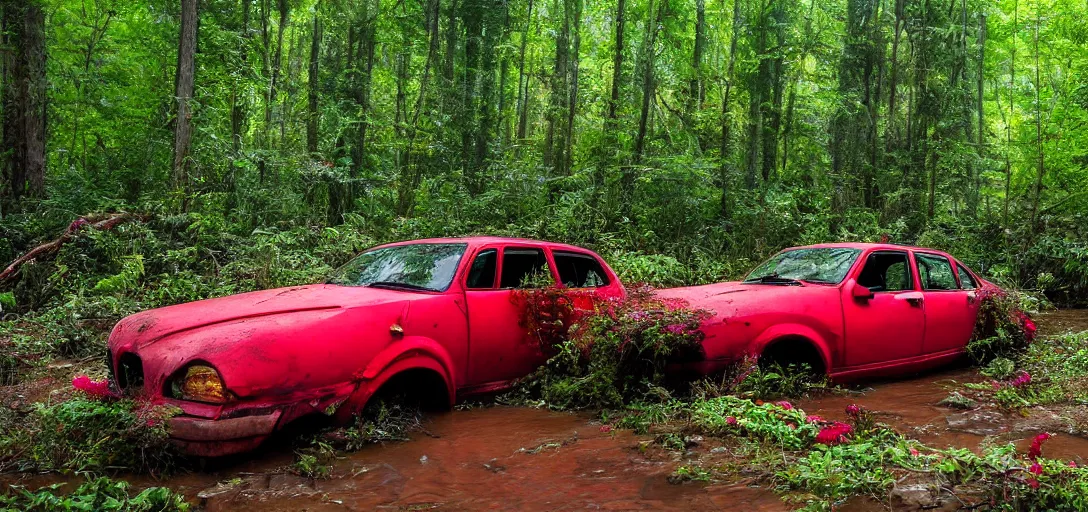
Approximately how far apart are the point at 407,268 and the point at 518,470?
88.5 inches

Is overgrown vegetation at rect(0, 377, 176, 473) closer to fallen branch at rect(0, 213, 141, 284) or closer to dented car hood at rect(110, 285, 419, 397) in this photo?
dented car hood at rect(110, 285, 419, 397)

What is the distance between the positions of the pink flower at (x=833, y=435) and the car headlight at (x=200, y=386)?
135 inches

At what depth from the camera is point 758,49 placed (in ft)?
63.5

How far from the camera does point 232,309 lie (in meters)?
4.56

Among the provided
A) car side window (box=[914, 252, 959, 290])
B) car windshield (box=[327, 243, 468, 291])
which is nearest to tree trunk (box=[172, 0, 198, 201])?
car windshield (box=[327, 243, 468, 291])

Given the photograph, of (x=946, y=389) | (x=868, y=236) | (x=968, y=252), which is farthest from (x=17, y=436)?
(x=968, y=252)

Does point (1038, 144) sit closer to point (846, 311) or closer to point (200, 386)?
point (846, 311)

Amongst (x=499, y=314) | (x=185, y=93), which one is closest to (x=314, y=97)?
(x=185, y=93)

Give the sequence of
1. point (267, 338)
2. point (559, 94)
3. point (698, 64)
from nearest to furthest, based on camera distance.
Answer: point (267, 338) → point (698, 64) → point (559, 94)

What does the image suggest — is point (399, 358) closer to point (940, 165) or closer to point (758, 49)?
point (940, 165)

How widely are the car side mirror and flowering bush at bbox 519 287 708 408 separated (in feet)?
6.02

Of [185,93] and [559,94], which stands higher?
[559,94]

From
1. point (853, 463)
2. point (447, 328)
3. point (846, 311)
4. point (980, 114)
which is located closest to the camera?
point (853, 463)

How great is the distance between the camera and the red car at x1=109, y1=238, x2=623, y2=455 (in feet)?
12.6
